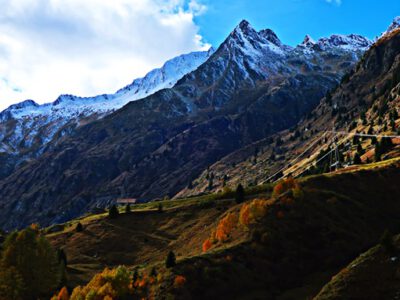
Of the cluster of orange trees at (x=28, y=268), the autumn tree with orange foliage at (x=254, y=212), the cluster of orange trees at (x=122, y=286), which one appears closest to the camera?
the cluster of orange trees at (x=122, y=286)

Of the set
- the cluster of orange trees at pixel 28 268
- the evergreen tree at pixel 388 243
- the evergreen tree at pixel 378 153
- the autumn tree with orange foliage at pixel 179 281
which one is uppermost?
the evergreen tree at pixel 378 153

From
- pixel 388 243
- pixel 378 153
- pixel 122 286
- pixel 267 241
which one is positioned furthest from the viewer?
pixel 378 153

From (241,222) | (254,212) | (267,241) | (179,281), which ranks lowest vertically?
(179,281)

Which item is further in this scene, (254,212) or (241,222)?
(254,212)

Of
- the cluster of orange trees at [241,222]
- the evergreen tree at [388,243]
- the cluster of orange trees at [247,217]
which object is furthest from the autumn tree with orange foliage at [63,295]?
the evergreen tree at [388,243]

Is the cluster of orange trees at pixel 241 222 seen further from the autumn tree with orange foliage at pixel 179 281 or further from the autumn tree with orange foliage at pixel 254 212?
the autumn tree with orange foliage at pixel 179 281

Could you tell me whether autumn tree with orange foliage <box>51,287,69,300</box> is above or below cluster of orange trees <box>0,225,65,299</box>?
below

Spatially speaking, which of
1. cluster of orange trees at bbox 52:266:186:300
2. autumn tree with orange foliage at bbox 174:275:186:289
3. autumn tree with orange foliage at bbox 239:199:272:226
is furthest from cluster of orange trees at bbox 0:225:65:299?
autumn tree with orange foliage at bbox 239:199:272:226

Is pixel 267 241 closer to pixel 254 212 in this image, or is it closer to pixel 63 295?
pixel 254 212

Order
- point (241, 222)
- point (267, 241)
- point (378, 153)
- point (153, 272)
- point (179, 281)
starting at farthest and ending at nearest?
point (378, 153)
point (241, 222)
point (267, 241)
point (153, 272)
point (179, 281)

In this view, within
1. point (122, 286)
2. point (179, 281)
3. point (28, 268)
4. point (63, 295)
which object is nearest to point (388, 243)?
point (179, 281)

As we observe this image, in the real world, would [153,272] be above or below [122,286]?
above

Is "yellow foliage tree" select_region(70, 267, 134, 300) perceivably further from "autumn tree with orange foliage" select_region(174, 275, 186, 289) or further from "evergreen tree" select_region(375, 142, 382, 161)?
"evergreen tree" select_region(375, 142, 382, 161)

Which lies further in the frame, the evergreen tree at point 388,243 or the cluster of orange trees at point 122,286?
the cluster of orange trees at point 122,286
